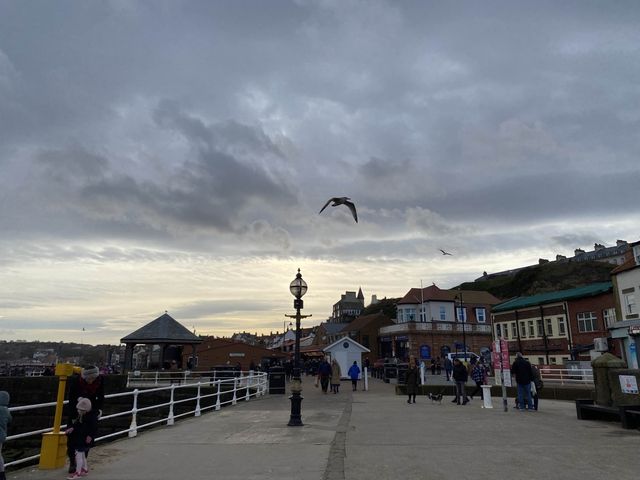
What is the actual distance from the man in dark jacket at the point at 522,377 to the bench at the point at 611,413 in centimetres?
201

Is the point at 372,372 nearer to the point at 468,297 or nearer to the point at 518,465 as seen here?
the point at 468,297

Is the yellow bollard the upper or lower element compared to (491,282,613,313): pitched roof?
lower

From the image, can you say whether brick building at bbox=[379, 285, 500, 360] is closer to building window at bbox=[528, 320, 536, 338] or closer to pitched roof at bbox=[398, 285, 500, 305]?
pitched roof at bbox=[398, 285, 500, 305]

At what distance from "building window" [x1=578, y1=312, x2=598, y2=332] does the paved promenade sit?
30.0 m

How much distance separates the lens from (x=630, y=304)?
108 feet

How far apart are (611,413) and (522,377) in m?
3.44

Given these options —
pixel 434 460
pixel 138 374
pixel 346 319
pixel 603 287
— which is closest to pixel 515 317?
pixel 603 287

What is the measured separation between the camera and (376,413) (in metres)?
14.6

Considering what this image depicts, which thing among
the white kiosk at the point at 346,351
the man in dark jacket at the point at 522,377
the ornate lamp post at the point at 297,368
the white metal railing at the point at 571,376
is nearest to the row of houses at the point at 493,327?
the white metal railing at the point at 571,376

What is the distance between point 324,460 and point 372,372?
41.4m

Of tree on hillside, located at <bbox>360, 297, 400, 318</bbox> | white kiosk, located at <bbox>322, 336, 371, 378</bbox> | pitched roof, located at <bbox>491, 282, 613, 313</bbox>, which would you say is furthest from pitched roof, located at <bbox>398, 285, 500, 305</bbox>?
tree on hillside, located at <bbox>360, 297, 400, 318</bbox>

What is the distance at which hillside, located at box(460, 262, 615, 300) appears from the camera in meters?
96.3

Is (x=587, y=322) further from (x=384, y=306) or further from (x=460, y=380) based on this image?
(x=384, y=306)

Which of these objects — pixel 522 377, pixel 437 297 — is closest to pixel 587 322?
pixel 437 297
